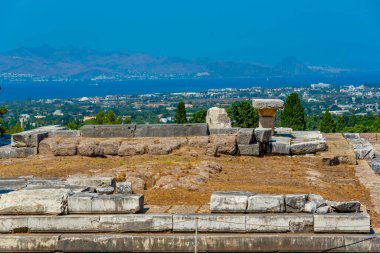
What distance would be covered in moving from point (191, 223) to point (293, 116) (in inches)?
1001

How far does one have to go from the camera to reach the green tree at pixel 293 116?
3669cm

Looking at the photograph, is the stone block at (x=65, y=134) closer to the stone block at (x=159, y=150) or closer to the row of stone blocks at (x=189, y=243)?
the stone block at (x=159, y=150)

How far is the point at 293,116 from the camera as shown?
37.0 meters

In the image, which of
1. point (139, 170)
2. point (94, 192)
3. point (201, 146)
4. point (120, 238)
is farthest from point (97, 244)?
point (201, 146)

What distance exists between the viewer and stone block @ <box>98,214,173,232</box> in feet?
40.4

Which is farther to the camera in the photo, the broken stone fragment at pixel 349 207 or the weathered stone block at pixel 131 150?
the weathered stone block at pixel 131 150

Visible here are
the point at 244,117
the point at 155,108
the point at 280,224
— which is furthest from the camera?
the point at 155,108

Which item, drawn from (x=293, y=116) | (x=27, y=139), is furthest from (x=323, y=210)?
(x=293, y=116)

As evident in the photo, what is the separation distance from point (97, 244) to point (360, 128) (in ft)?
94.3

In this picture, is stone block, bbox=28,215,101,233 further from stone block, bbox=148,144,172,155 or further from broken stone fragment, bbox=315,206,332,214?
stone block, bbox=148,144,172,155

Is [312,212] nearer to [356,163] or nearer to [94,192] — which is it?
[94,192]

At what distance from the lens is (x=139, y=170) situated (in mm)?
19172

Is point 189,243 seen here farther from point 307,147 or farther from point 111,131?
point 111,131

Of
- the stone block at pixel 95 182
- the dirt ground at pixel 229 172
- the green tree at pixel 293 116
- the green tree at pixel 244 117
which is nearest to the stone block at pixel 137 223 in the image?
the dirt ground at pixel 229 172
